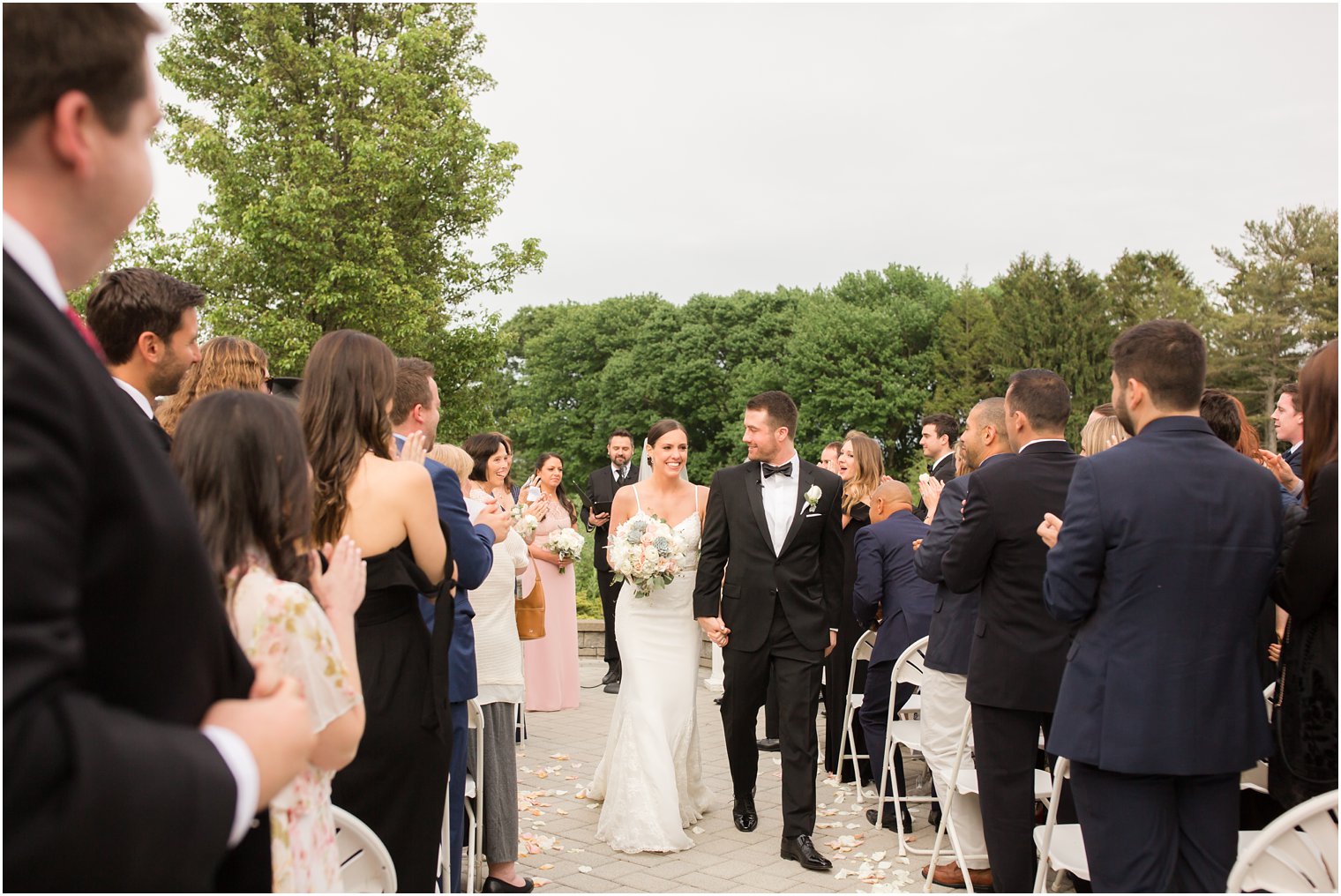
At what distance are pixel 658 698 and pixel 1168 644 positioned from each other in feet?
13.6

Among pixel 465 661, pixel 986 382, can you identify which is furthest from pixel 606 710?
pixel 986 382

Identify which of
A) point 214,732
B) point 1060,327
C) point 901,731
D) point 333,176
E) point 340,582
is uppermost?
point 1060,327

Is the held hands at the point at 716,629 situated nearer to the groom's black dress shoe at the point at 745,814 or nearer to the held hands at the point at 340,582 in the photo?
the groom's black dress shoe at the point at 745,814

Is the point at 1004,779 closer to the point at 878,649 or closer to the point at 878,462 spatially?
the point at 878,649

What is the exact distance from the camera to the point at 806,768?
262 inches

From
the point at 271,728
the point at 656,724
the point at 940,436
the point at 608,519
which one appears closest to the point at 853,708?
the point at 656,724

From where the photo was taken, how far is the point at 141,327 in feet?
12.5

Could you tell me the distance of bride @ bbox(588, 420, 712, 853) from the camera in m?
6.78

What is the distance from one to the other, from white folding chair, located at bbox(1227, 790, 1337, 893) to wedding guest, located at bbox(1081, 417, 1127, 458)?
3.20 metres

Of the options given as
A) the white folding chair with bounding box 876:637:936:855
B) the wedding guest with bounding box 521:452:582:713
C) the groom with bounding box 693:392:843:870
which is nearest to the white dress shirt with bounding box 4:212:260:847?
the white folding chair with bounding box 876:637:936:855

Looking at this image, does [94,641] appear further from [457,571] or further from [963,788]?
[963,788]

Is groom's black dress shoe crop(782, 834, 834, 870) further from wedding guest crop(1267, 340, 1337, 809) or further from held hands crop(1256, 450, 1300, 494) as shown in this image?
held hands crop(1256, 450, 1300, 494)

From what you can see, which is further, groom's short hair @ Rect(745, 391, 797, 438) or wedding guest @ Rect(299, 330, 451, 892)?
groom's short hair @ Rect(745, 391, 797, 438)

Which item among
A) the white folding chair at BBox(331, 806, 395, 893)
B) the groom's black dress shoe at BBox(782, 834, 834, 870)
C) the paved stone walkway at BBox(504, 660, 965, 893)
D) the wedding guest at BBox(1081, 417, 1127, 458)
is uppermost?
the wedding guest at BBox(1081, 417, 1127, 458)
